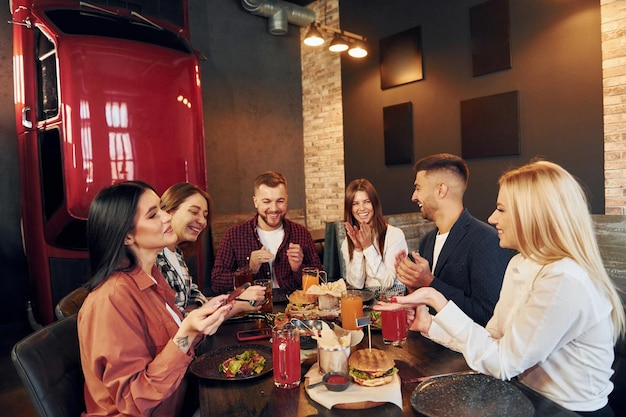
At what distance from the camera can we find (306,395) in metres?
1.31

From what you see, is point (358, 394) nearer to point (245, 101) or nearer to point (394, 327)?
point (394, 327)

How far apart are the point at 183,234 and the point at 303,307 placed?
896 millimetres

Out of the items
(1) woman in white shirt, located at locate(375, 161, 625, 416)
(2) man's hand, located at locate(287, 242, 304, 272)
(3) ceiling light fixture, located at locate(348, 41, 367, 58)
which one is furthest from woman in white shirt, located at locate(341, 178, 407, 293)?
(3) ceiling light fixture, located at locate(348, 41, 367, 58)

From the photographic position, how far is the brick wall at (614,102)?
386cm

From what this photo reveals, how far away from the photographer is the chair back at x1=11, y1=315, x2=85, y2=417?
1.29 metres

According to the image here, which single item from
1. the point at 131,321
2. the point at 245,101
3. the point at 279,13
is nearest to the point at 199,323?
the point at 131,321

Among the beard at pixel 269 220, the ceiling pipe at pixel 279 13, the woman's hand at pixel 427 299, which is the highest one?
the ceiling pipe at pixel 279 13

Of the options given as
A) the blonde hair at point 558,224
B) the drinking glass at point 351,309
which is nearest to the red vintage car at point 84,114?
the drinking glass at point 351,309

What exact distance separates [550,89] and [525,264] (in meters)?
3.53

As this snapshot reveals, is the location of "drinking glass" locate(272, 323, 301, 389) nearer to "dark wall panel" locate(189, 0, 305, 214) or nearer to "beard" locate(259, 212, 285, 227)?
"beard" locate(259, 212, 285, 227)

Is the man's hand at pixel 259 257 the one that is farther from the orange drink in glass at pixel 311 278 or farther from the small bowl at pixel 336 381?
the small bowl at pixel 336 381

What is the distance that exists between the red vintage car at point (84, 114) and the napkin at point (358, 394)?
2.75 metres

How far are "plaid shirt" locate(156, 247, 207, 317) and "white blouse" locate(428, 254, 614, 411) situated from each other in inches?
57.7

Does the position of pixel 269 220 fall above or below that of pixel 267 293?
above
